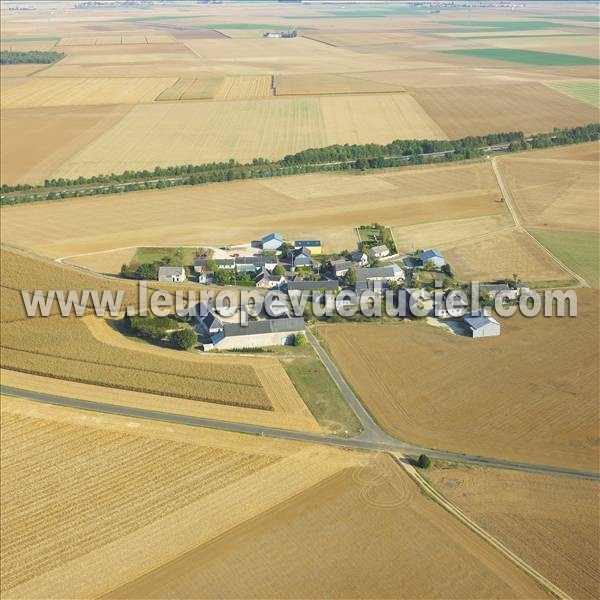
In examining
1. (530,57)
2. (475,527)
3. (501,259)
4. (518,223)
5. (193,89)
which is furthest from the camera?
(530,57)

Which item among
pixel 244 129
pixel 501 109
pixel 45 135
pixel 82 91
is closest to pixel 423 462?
pixel 244 129

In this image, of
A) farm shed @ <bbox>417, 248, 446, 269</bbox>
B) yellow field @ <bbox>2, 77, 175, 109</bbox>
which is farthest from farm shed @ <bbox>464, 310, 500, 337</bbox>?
yellow field @ <bbox>2, 77, 175, 109</bbox>

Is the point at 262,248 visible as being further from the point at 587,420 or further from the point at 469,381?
the point at 587,420

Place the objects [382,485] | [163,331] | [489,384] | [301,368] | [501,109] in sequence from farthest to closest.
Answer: [501,109] → [163,331] → [301,368] → [489,384] → [382,485]

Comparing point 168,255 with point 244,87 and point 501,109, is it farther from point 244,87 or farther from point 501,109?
point 244,87

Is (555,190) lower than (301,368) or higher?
higher

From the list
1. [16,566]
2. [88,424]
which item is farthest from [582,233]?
[16,566]

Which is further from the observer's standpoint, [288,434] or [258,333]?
[258,333]
